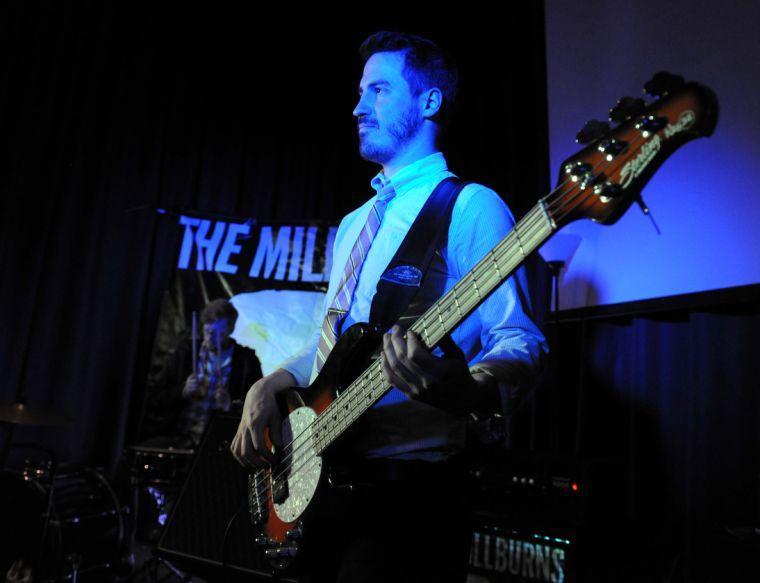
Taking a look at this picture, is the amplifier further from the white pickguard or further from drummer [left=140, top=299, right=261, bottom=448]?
drummer [left=140, top=299, right=261, bottom=448]

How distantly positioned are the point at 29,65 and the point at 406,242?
5.27 m

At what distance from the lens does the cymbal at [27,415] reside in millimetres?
3588

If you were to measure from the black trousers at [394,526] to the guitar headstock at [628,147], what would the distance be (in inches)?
21.8

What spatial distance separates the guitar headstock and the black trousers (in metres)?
0.55

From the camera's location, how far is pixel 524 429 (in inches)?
183

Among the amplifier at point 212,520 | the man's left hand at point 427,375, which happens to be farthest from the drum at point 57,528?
the man's left hand at point 427,375

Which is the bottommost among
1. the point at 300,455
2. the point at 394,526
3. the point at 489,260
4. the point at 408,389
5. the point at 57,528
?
the point at 57,528

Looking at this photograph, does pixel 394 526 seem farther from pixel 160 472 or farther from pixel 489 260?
pixel 160 472

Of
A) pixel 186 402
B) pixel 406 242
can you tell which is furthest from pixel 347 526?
pixel 186 402

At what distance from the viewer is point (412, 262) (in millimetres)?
1499

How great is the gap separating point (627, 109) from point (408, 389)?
23.0 inches

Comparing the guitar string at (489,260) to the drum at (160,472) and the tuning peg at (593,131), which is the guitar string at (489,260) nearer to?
the tuning peg at (593,131)

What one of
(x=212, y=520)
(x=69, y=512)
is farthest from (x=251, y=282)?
(x=212, y=520)

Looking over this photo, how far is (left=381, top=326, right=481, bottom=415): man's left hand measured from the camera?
3.67 ft
